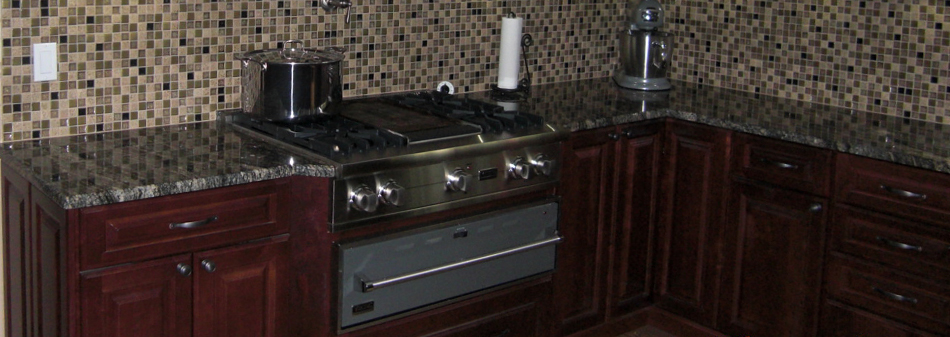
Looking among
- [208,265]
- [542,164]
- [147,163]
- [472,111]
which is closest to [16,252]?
[147,163]

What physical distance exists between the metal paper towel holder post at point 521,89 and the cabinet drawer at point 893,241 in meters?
1.10

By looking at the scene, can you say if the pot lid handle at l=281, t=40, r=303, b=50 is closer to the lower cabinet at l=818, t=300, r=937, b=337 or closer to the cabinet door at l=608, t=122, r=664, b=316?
the cabinet door at l=608, t=122, r=664, b=316

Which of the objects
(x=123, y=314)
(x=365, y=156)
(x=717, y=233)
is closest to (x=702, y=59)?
(x=717, y=233)

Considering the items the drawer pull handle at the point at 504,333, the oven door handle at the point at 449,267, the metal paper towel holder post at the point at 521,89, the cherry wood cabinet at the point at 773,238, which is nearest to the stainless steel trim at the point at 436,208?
the oven door handle at the point at 449,267

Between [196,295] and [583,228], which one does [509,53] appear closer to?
[583,228]

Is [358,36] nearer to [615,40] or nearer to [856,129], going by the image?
[615,40]

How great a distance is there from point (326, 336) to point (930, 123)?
2.04 m

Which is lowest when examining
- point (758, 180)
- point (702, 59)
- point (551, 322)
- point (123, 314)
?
point (551, 322)

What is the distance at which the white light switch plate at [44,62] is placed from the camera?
8.68ft

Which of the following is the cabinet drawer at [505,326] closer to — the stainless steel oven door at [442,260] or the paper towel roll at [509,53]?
the stainless steel oven door at [442,260]

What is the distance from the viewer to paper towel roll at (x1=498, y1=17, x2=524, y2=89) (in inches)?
139

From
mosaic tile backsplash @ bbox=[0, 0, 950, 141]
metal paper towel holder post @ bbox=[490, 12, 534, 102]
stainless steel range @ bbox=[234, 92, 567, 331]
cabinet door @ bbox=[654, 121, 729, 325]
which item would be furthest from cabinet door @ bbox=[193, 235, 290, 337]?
cabinet door @ bbox=[654, 121, 729, 325]

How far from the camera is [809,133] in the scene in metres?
3.13

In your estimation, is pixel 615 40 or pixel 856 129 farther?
pixel 615 40
